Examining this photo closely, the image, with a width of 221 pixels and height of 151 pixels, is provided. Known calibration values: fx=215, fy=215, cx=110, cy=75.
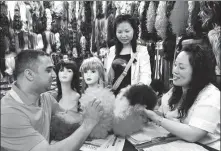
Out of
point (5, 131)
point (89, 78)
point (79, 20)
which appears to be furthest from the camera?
point (79, 20)

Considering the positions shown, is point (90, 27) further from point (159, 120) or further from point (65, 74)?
point (159, 120)

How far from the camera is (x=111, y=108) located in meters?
1.02

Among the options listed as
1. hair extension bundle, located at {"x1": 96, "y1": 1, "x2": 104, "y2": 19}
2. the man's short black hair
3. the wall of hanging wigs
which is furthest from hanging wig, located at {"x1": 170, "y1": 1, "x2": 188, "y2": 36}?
the man's short black hair

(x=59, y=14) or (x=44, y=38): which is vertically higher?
(x=59, y=14)

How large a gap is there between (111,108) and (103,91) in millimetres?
89

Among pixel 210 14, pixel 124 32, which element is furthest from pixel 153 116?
pixel 210 14

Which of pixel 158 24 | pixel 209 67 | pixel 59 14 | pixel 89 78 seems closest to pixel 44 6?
pixel 59 14

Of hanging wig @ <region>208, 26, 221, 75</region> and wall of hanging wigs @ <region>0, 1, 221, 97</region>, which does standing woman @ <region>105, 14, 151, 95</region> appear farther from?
hanging wig @ <region>208, 26, 221, 75</region>

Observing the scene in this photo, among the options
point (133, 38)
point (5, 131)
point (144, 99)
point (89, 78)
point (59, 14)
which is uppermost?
point (59, 14)

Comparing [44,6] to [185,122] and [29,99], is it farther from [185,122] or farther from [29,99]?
[185,122]

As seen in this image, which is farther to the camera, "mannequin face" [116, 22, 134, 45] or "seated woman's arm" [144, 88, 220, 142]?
"mannequin face" [116, 22, 134, 45]

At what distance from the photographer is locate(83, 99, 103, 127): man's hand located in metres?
0.96

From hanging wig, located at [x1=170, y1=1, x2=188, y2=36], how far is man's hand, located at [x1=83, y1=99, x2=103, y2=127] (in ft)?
1.71

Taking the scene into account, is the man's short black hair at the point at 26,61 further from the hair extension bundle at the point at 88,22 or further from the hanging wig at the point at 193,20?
the hanging wig at the point at 193,20
